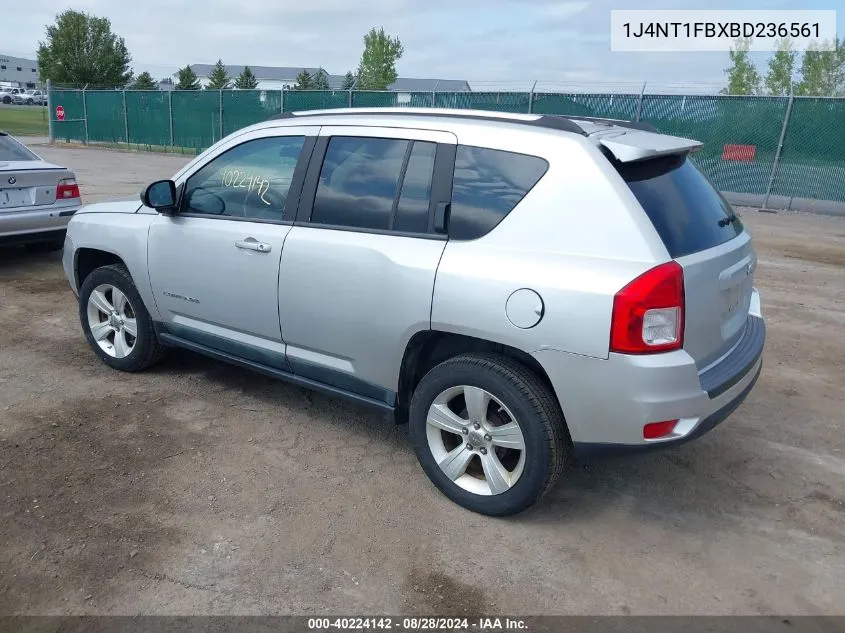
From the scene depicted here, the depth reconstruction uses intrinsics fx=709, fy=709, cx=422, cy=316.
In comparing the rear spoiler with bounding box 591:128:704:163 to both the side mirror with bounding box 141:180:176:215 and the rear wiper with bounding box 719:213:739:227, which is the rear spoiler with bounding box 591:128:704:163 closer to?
the rear wiper with bounding box 719:213:739:227

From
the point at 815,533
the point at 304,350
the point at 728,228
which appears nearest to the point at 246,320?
the point at 304,350

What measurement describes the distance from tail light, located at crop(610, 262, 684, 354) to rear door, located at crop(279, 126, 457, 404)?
2.90ft

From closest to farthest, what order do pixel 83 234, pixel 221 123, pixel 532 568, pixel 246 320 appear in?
pixel 532 568 → pixel 246 320 → pixel 83 234 → pixel 221 123

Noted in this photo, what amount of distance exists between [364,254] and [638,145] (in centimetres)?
137

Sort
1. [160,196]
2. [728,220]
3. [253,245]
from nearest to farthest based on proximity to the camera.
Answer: [728,220], [253,245], [160,196]

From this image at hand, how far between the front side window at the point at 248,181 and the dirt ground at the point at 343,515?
1251 millimetres

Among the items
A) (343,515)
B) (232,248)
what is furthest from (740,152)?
(343,515)

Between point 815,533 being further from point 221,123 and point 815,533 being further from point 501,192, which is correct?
point 221,123

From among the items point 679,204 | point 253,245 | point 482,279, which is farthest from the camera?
point 253,245

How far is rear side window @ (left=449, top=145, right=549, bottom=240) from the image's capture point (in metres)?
3.17

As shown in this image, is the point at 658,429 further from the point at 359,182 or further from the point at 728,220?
the point at 359,182

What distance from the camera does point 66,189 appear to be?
786 centimetres

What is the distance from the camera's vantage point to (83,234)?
4953 millimetres

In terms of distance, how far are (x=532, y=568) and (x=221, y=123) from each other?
77.3 ft
